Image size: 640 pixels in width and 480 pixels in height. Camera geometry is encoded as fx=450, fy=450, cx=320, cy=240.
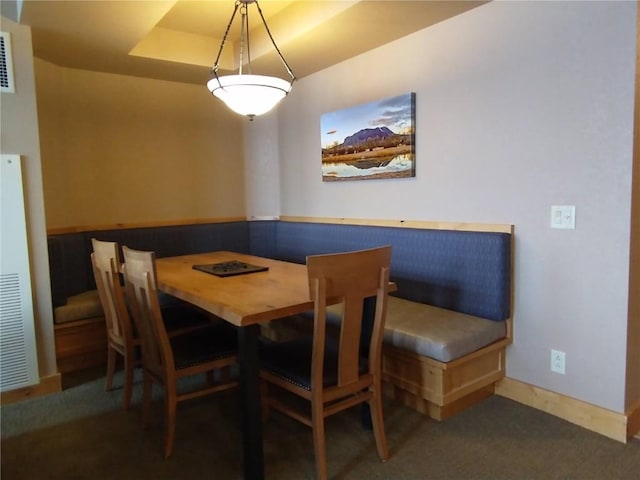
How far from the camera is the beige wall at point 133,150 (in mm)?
3496

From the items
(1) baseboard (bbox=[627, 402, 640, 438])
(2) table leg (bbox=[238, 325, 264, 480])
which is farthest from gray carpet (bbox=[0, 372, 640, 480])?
(2) table leg (bbox=[238, 325, 264, 480])

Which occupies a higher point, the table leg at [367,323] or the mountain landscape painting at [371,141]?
the mountain landscape painting at [371,141]

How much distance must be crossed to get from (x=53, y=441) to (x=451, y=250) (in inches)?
91.4

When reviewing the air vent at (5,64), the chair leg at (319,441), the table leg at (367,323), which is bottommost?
the chair leg at (319,441)

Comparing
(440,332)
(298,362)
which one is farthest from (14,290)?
(440,332)

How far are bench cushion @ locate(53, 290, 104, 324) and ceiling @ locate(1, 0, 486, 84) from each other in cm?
173

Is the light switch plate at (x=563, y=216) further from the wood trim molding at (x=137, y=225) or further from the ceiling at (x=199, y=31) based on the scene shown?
the wood trim molding at (x=137, y=225)

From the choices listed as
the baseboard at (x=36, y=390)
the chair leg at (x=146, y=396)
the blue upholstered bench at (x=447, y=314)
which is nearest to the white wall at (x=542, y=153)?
the blue upholstered bench at (x=447, y=314)

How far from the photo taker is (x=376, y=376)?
198cm

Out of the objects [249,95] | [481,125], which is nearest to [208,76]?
[249,95]

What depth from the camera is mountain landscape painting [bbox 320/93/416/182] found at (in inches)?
118

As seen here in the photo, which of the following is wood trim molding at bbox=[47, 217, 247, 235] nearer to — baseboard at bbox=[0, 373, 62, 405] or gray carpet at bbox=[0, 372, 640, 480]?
baseboard at bbox=[0, 373, 62, 405]

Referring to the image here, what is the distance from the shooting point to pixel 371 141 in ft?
10.6

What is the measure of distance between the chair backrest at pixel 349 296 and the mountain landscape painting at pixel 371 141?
131cm
